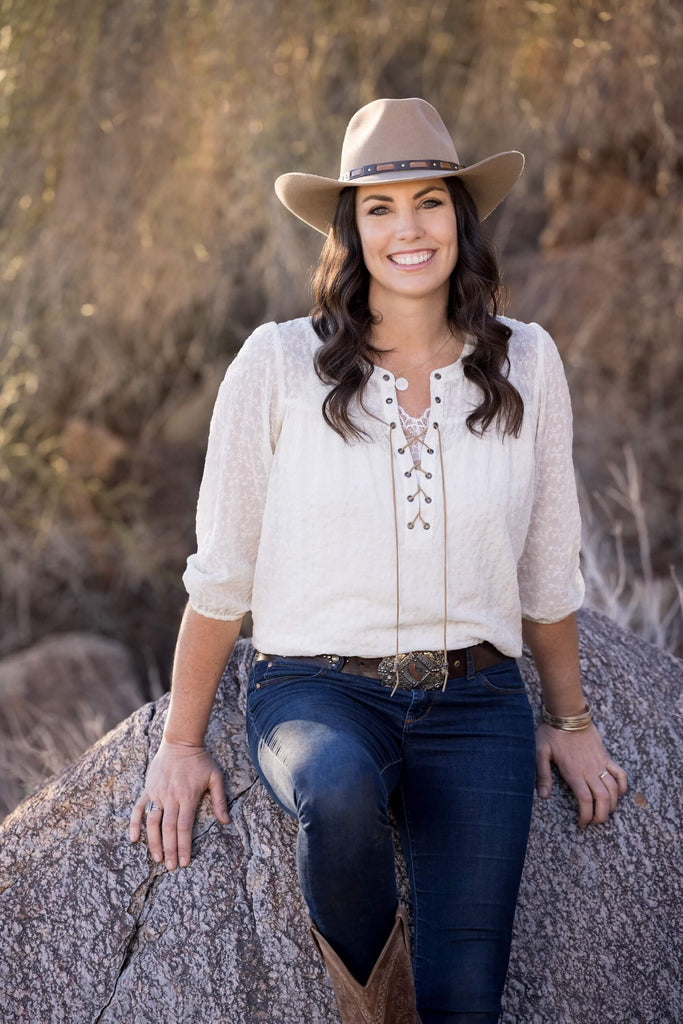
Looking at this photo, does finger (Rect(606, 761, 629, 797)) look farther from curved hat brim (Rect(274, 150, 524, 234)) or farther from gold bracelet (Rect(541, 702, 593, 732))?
curved hat brim (Rect(274, 150, 524, 234))

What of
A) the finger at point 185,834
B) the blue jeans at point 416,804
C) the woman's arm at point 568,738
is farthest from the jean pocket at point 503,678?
the finger at point 185,834

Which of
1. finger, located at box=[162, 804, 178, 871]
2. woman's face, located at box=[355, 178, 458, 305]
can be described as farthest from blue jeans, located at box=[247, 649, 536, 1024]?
woman's face, located at box=[355, 178, 458, 305]

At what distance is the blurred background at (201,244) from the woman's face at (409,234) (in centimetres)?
240

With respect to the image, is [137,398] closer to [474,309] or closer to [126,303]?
[126,303]

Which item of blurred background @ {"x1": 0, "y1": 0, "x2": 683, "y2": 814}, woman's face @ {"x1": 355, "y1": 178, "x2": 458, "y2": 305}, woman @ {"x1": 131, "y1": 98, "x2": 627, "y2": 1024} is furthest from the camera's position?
blurred background @ {"x1": 0, "y1": 0, "x2": 683, "y2": 814}

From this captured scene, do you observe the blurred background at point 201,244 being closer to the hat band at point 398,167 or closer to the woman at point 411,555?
the woman at point 411,555

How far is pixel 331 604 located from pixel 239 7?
4.02 m

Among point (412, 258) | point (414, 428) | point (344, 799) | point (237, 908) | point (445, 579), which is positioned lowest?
point (237, 908)

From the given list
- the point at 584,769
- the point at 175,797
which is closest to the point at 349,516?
the point at 175,797

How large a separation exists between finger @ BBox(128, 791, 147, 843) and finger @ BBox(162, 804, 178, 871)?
0.21 ft

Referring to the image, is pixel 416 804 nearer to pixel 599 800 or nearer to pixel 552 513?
pixel 599 800

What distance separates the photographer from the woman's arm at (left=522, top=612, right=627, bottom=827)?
7.52 ft

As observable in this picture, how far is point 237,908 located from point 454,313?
135 centimetres

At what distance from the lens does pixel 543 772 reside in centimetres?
231
